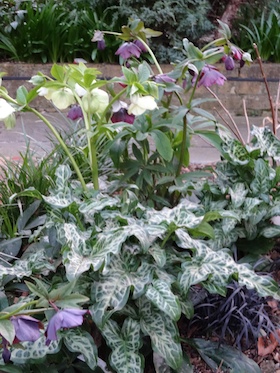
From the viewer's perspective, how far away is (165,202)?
2121 millimetres

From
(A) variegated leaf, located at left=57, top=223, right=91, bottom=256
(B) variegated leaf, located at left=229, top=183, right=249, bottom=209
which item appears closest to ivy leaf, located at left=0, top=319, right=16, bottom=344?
(A) variegated leaf, located at left=57, top=223, right=91, bottom=256

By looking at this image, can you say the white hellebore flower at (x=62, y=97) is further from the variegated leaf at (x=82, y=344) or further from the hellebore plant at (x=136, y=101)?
the variegated leaf at (x=82, y=344)

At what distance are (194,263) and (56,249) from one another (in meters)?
0.50

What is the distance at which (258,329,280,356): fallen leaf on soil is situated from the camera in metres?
1.75

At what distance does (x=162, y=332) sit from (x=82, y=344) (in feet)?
0.85

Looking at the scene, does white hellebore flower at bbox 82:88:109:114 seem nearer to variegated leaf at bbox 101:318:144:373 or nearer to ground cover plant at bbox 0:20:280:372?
ground cover plant at bbox 0:20:280:372

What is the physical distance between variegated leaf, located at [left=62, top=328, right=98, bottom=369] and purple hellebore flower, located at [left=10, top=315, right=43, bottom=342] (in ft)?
0.93

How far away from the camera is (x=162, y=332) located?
1.53 meters

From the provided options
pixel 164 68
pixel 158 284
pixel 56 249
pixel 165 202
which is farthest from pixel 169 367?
pixel 164 68

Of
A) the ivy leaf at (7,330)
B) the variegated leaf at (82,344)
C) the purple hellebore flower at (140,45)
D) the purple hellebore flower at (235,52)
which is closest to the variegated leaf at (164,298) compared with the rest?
the variegated leaf at (82,344)

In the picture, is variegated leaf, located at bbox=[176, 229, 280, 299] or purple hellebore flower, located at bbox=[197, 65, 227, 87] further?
purple hellebore flower, located at bbox=[197, 65, 227, 87]

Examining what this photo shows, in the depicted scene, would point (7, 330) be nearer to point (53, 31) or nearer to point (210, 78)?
point (210, 78)

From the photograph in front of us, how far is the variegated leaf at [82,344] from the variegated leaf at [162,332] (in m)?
0.19

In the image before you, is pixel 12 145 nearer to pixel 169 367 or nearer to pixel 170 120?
pixel 170 120
